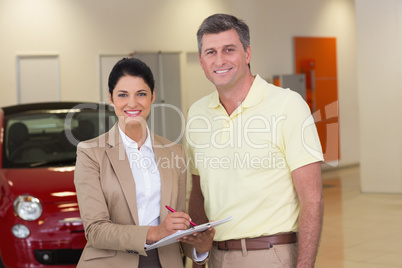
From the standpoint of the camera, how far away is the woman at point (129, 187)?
2.22m

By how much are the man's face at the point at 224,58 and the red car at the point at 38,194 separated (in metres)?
2.59

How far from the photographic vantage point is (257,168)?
2365mm

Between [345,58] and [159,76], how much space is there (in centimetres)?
513

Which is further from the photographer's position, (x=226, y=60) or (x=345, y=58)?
(x=345, y=58)

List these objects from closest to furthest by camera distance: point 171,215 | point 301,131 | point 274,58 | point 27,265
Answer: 1. point 171,215
2. point 301,131
3. point 27,265
4. point 274,58

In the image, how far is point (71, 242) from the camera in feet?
15.3

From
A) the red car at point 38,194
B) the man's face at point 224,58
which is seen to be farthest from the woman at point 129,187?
the red car at point 38,194

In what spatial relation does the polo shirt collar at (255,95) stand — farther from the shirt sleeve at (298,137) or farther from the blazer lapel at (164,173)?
the blazer lapel at (164,173)

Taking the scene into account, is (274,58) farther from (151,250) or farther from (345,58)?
(151,250)

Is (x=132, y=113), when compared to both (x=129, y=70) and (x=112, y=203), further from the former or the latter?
(x=112, y=203)

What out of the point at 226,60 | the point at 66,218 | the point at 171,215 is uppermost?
the point at 226,60

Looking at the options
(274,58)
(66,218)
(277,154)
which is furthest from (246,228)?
(274,58)

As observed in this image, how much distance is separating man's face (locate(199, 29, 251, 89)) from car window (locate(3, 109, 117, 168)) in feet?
10.6

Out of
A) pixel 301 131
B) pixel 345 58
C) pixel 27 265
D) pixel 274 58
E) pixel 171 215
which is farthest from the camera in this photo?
pixel 345 58
